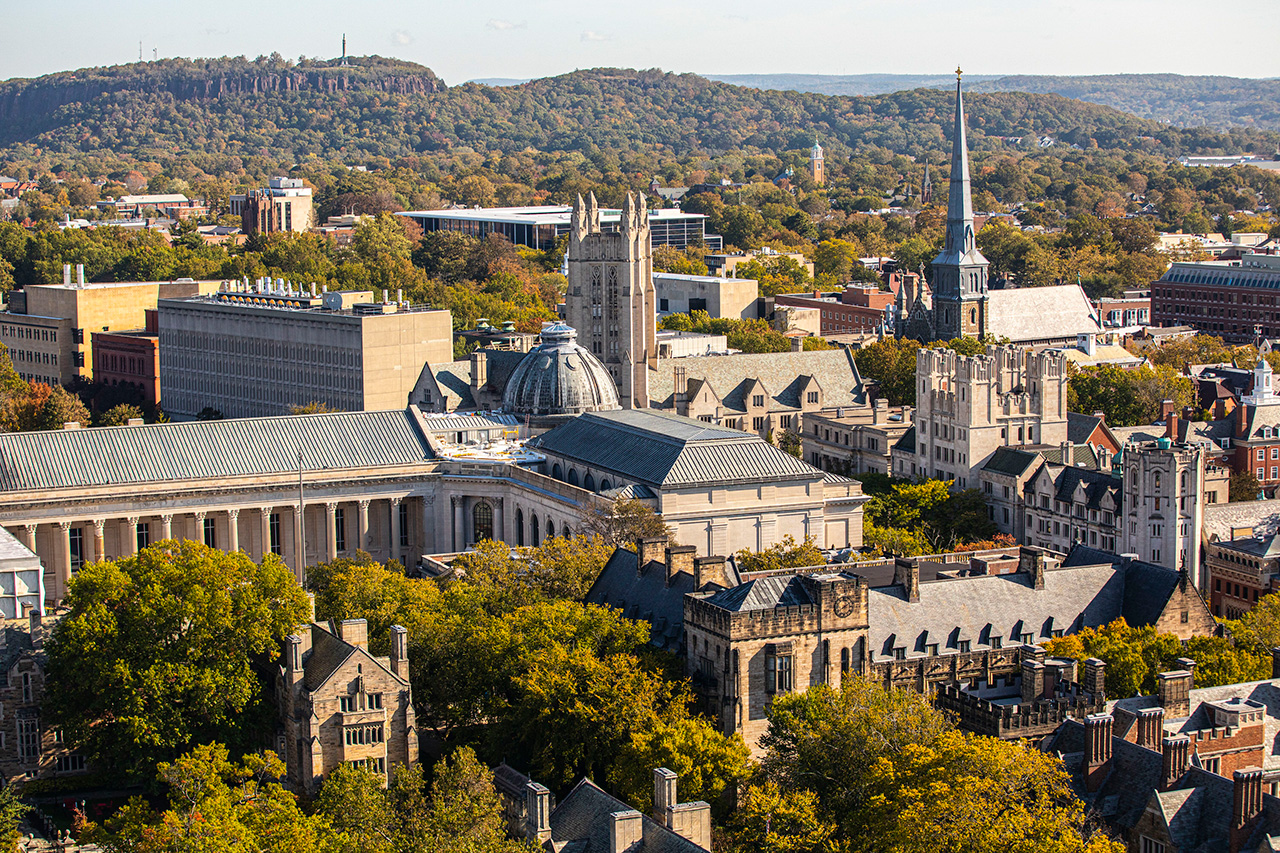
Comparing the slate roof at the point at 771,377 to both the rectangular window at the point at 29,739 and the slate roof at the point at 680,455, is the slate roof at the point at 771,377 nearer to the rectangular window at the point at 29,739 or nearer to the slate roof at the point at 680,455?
the slate roof at the point at 680,455

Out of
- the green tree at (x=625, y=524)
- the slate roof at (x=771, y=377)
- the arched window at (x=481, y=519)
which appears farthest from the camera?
the slate roof at (x=771, y=377)

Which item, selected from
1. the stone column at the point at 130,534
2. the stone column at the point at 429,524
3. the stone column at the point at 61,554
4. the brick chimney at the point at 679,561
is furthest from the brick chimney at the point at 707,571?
the stone column at the point at 61,554

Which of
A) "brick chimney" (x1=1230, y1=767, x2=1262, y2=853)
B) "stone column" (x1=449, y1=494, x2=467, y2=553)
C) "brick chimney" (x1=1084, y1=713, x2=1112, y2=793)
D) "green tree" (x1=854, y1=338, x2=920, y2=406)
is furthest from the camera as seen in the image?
"green tree" (x1=854, y1=338, x2=920, y2=406)

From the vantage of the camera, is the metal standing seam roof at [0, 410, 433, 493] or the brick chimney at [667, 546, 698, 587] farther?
the metal standing seam roof at [0, 410, 433, 493]

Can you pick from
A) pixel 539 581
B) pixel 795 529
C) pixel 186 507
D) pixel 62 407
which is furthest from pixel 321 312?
pixel 539 581

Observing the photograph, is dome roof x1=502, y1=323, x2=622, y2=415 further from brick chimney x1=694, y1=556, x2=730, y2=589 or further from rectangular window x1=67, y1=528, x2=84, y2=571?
brick chimney x1=694, y1=556, x2=730, y2=589

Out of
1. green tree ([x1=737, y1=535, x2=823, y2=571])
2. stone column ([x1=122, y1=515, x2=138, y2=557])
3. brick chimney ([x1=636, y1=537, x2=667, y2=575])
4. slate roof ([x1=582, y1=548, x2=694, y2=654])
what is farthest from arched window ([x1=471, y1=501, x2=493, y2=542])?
brick chimney ([x1=636, y1=537, x2=667, y2=575])

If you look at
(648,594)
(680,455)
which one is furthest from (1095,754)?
(680,455)
